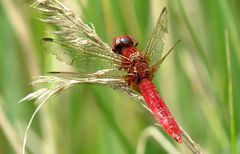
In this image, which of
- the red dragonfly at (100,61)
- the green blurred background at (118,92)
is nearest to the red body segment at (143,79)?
the red dragonfly at (100,61)

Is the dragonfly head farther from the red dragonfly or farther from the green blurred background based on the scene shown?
the green blurred background

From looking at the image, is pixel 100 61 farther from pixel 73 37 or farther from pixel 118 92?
pixel 118 92

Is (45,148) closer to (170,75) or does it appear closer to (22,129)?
(22,129)

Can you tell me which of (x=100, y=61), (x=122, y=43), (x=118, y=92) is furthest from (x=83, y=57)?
(x=118, y=92)

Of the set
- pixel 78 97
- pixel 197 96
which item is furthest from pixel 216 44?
pixel 78 97

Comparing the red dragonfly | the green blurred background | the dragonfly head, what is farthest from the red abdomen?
the green blurred background

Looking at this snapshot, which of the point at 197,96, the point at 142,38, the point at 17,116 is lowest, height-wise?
the point at 197,96
